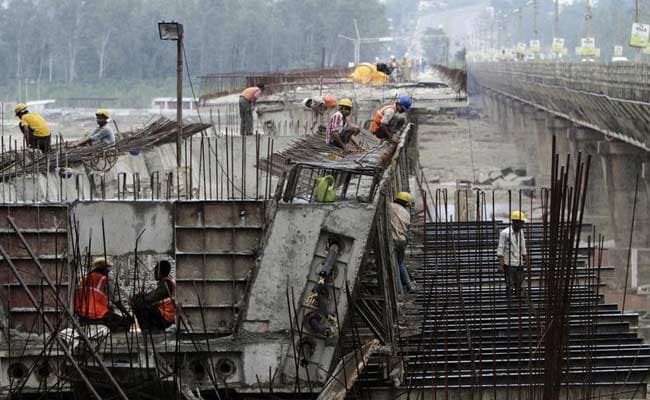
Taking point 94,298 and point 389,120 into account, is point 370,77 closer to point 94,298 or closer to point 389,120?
point 389,120

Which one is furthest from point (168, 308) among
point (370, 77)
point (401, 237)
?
point (370, 77)

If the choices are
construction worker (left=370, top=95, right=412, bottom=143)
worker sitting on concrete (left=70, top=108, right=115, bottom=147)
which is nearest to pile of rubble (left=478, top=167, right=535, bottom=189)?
construction worker (left=370, top=95, right=412, bottom=143)

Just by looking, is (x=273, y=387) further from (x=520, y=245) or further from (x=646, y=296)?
(x=646, y=296)

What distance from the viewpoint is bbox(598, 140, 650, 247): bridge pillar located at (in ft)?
119

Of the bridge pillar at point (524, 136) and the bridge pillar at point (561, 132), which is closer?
the bridge pillar at point (561, 132)

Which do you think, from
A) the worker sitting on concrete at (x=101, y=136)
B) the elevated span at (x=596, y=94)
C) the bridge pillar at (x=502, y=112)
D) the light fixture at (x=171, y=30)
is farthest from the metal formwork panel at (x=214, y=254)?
the bridge pillar at (x=502, y=112)

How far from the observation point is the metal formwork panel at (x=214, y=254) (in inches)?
485

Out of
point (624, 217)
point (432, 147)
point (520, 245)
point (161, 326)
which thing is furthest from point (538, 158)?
point (161, 326)

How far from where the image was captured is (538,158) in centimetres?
5734

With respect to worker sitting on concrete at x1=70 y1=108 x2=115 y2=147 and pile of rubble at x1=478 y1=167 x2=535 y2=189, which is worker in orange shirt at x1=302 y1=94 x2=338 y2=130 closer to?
worker sitting on concrete at x1=70 y1=108 x2=115 y2=147

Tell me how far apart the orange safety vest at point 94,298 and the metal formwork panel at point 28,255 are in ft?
0.46

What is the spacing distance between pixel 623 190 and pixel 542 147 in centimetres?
1776

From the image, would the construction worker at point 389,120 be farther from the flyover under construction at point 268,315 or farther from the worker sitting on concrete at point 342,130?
the flyover under construction at point 268,315

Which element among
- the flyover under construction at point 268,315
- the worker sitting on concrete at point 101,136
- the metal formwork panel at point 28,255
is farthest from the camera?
the worker sitting on concrete at point 101,136
